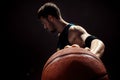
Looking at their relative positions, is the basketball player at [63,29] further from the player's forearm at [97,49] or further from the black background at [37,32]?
the black background at [37,32]

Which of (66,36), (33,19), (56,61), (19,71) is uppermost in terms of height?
(33,19)

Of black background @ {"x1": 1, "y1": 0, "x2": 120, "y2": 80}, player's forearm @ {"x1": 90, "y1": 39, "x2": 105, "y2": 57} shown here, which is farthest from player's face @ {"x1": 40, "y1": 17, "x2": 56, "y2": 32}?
black background @ {"x1": 1, "y1": 0, "x2": 120, "y2": 80}

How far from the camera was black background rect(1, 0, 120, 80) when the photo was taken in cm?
333

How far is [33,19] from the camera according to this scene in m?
3.40

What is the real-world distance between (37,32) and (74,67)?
2.07 metres

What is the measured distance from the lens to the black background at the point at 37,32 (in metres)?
3.33

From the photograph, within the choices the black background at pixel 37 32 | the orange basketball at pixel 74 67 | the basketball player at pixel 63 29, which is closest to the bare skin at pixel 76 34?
the basketball player at pixel 63 29

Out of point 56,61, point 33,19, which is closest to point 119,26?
point 33,19

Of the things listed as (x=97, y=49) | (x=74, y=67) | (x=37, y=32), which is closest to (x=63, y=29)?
(x=97, y=49)

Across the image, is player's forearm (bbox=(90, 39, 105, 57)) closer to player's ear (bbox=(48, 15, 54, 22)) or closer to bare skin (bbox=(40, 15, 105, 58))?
bare skin (bbox=(40, 15, 105, 58))

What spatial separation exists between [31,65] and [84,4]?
0.88 m

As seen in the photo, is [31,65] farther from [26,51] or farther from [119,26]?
[119,26]

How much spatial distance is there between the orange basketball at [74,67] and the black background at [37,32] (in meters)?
1.89

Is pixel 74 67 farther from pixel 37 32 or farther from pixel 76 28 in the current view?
pixel 37 32
